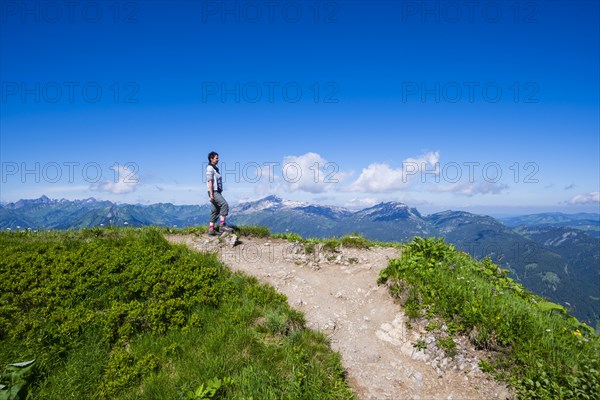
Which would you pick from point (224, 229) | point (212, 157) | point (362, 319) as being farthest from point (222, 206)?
point (362, 319)

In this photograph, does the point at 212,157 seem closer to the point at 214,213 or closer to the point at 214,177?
the point at 214,177

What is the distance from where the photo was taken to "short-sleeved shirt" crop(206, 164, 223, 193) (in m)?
14.9

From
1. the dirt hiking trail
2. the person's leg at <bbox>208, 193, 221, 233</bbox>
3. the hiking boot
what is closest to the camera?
the dirt hiking trail

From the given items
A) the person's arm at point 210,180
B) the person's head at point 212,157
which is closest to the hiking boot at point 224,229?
the person's arm at point 210,180

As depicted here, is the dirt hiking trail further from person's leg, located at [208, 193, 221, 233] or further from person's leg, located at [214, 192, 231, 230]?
person's leg, located at [214, 192, 231, 230]

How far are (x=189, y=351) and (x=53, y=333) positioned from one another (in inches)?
138

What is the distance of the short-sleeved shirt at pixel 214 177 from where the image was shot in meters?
14.9

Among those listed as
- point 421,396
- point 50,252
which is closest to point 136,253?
point 50,252

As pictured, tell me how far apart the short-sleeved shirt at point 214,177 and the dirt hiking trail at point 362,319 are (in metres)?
2.57

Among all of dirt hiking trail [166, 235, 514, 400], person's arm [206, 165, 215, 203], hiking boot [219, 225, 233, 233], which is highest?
person's arm [206, 165, 215, 203]

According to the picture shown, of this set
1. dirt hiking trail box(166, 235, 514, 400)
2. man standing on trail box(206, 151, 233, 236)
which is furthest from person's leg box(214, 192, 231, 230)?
dirt hiking trail box(166, 235, 514, 400)

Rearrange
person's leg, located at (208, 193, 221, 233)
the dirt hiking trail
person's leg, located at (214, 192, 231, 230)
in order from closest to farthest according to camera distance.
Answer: the dirt hiking trail < person's leg, located at (208, 193, 221, 233) < person's leg, located at (214, 192, 231, 230)

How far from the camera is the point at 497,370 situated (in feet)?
22.6

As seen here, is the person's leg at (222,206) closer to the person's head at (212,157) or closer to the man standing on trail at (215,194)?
the man standing on trail at (215,194)
